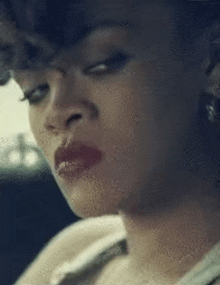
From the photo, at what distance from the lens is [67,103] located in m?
0.73

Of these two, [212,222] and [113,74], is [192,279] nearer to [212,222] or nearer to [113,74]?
[212,222]

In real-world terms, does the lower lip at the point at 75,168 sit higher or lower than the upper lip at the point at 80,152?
lower

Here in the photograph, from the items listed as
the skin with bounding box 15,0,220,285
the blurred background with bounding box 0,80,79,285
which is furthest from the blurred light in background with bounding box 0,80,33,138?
the skin with bounding box 15,0,220,285

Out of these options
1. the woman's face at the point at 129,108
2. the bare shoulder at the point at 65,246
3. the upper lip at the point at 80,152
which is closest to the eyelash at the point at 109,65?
the woman's face at the point at 129,108

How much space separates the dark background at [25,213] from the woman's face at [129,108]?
0.38 feet

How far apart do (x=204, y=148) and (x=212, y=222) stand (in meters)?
0.12

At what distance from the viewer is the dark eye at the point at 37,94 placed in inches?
29.9

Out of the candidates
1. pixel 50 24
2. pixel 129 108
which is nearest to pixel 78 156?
pixel 129 108

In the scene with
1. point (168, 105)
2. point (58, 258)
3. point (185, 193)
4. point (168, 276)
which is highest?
point (168, 105)

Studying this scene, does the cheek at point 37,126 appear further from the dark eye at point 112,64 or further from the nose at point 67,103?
the dark eye at point 112,64

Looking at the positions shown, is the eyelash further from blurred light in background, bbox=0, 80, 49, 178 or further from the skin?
blurred light in background, bbox=0, 80, 49, 178

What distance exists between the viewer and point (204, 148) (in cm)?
69

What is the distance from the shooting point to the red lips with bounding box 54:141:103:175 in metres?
0.71

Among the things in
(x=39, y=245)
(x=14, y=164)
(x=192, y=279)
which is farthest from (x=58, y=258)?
(x=192, y=279)
